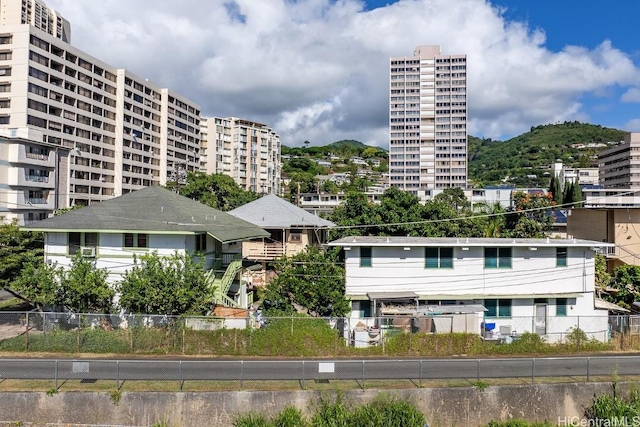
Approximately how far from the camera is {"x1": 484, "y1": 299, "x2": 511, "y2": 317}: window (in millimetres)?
24609

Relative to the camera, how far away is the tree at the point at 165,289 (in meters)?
21.1

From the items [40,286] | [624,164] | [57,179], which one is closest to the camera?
[40,286]

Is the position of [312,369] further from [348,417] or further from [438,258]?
[438,258]

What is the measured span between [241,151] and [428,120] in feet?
188

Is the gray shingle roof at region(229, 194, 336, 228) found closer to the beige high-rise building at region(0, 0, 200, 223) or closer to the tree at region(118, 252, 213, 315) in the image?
the tree at region(118, 252, 213, 315)

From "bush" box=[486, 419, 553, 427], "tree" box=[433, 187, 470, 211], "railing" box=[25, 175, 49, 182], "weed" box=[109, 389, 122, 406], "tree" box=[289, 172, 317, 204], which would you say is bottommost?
"bush" box=[486, 419, 553, 427]

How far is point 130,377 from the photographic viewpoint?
17.6 m

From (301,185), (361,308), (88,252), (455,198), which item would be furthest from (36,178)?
(301,185)

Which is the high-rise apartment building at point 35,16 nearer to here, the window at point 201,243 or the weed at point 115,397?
the window at point 201,243

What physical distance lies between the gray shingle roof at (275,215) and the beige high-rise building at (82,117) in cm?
2660

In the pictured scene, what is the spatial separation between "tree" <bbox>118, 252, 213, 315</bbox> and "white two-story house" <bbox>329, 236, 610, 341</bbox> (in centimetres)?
733

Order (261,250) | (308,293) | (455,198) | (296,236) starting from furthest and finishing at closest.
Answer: (455,198), (296,236), (261,250), (308,293)

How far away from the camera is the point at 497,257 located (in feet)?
82.4

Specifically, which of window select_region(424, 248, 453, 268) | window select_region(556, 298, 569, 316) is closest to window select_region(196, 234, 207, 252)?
window select_region(424, 248, 453, 268)
